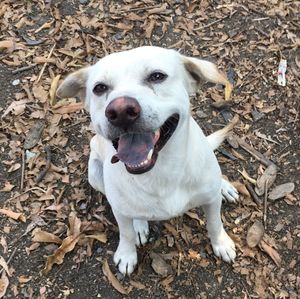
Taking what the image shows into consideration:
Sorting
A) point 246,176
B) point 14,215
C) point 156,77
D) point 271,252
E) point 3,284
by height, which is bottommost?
point 3,284

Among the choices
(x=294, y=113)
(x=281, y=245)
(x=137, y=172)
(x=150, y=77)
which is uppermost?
(x=150, y=77)

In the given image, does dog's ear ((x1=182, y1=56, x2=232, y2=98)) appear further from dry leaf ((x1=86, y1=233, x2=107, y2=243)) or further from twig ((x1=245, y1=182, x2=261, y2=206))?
dry leaf ((x1=86, y1=233, x2=107, y2=243))

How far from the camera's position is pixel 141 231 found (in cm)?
374

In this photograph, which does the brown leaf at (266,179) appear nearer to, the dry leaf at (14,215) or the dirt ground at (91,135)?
the dirt ground at (91,135)

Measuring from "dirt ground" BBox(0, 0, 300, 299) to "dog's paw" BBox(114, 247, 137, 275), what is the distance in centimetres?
6

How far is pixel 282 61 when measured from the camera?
4668 millimetres

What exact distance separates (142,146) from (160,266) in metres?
1.35

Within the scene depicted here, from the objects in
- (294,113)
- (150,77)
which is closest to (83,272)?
(150,77)

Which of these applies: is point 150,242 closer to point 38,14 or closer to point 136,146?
point 136,146

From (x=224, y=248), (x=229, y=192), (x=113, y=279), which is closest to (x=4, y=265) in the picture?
(x=113, y=279)

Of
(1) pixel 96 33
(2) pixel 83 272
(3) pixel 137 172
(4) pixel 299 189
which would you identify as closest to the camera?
Answer: (3) pixel 137 172

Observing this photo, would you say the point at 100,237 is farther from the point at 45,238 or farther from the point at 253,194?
the point at 253,194

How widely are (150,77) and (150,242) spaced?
1.53 metres

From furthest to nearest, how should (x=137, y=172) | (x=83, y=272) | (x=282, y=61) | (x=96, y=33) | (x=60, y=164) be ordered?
(x=96, y=33) → (x=282, y=61) → (x=60, y=164) → (x=83, y=272) → (x=137, y=172)
